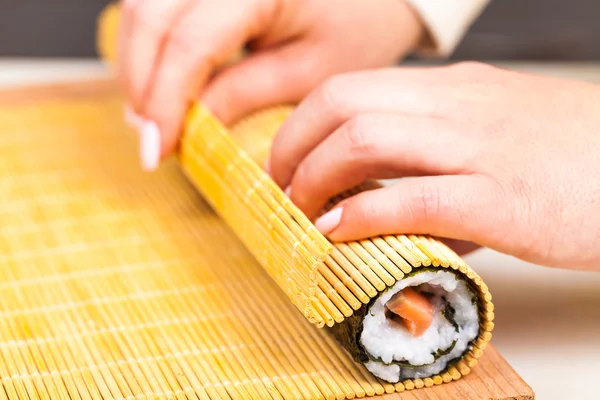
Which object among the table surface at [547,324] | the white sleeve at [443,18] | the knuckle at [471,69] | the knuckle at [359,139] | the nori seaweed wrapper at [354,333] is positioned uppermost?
the knuckle at [471,69]

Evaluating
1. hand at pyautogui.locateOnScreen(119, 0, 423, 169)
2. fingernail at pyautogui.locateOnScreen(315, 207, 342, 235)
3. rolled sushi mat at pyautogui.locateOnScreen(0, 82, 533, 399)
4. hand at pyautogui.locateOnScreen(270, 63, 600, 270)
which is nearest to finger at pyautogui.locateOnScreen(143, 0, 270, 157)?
hand at pyautogui.locateOnScreen(119, 0, 423, 169)

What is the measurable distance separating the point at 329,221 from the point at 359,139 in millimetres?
87

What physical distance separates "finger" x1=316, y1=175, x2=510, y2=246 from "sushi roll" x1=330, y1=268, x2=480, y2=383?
0.18 feet

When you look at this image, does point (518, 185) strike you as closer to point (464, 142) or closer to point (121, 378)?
point (464, 142)

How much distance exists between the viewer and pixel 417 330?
2.47 ft

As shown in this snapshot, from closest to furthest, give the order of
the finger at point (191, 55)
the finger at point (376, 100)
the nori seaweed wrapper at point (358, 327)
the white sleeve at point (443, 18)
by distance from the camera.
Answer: the nori seaweed wrapper at point (358, 327)
the finger at point (376, 100)
the finger at point (191, 55)
the white sleeve at point (443, 18)

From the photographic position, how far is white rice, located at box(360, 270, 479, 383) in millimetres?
748

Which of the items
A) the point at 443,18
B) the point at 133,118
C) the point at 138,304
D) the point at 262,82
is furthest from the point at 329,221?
the point at 443,18

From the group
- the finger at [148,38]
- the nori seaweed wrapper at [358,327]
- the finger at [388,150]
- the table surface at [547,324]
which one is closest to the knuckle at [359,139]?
the finger at [388,150]

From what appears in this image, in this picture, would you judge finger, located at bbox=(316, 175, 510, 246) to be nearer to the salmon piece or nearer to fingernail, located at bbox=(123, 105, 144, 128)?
the salmon piece

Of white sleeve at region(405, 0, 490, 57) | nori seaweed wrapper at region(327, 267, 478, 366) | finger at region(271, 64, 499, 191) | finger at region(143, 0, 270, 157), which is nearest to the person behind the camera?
nori seaweed wrapper at region(327, 267, 478, 366)

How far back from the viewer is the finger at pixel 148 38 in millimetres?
1111

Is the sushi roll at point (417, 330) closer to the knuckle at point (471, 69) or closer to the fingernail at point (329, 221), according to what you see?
the fingernail at point (329, 221)

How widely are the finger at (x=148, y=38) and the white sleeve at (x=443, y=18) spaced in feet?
1.24
